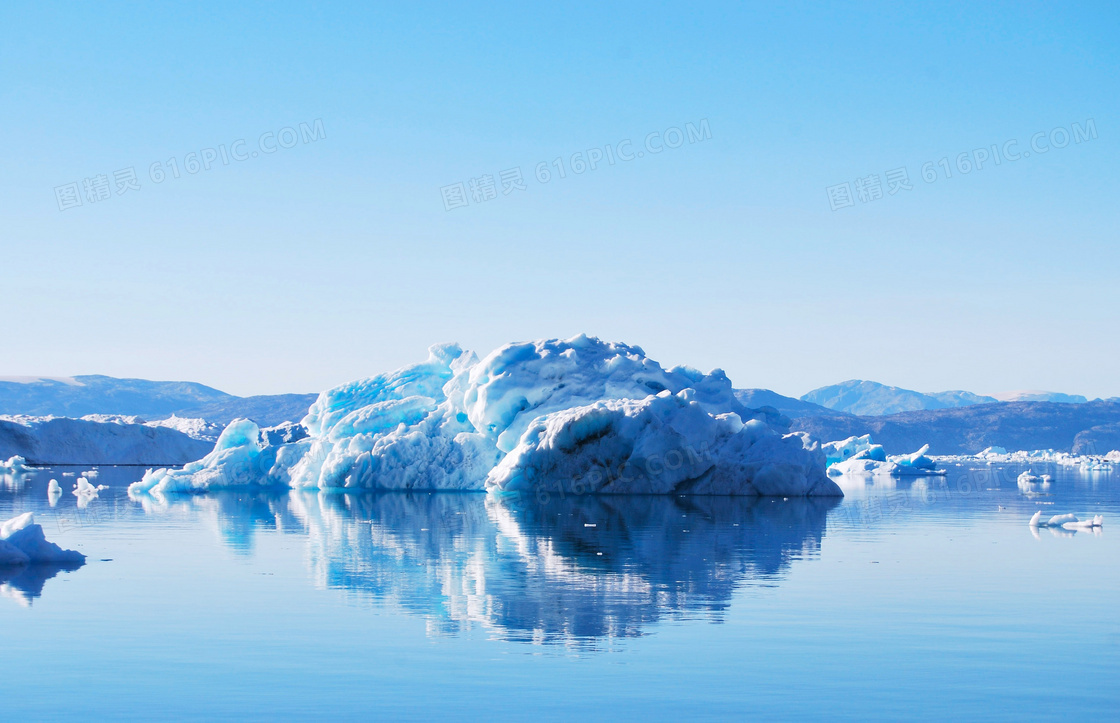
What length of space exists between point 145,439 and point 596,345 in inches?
2115

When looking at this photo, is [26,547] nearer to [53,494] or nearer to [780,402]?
[53,494]

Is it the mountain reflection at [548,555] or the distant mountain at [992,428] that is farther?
the distant mountain at [992,428]

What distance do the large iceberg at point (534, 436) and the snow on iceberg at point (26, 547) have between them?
18991mm

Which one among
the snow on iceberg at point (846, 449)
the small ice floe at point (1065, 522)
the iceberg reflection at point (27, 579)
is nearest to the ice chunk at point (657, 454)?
the small ice floe at point (1065, 522)

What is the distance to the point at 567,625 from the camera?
10062mm

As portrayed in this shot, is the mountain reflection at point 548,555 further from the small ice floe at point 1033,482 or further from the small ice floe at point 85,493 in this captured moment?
the small ice floe at point 1033,482

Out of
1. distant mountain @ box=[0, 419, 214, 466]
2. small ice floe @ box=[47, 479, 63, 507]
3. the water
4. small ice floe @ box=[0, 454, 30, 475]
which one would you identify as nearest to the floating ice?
small ice floe @ box=[47, 479, 63, 507]

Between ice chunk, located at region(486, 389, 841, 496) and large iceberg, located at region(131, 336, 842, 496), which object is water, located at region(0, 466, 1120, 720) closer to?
ice chunk, located at region(486, 389, 841, 496)

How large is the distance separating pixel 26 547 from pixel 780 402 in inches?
6906

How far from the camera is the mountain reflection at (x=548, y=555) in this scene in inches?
428

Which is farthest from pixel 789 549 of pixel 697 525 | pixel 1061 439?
pixel 1061 439

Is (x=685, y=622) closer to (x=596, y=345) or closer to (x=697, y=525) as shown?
(x=697, y=525)

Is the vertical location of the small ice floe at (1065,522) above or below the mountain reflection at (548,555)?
above

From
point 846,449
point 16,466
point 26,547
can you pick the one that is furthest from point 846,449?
point 26,547
